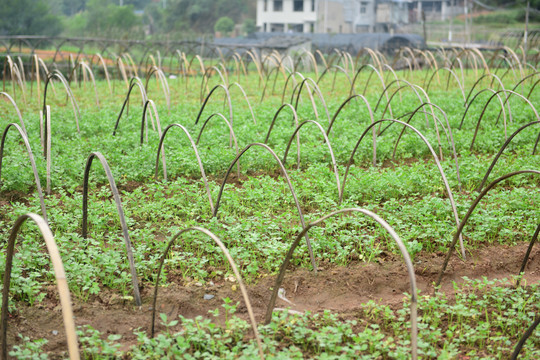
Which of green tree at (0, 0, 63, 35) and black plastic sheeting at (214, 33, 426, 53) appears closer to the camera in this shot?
green tree at (0, 0, 63, 35)

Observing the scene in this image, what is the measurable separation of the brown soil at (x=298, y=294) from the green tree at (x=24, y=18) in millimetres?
25310

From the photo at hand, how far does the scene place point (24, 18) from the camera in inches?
996

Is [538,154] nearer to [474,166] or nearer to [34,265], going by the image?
[474,166]

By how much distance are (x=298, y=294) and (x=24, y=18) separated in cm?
2620

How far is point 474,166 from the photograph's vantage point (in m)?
5.96

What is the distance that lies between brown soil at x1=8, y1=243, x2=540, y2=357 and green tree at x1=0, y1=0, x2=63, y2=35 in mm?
25310

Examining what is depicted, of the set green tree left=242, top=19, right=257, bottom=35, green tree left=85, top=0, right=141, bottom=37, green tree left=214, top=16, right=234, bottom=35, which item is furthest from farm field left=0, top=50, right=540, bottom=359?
green tree left=242, top=19, right=257, bottom=35

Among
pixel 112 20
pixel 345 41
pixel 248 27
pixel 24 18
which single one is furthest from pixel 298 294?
pixel 248 27

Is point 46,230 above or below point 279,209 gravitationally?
above

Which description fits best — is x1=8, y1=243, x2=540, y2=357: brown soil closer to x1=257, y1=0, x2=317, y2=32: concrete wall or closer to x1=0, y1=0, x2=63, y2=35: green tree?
x1=0, y1=0, x2=63, y2=35: green tree

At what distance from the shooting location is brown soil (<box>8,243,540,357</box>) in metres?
3.22

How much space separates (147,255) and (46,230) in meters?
1.99

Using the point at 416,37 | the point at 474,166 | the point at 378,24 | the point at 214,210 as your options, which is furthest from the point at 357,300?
the point at 378,24

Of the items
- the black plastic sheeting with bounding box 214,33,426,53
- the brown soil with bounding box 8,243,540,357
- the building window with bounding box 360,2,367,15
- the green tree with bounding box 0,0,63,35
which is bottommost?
the brown soil with bounding box 8,243,540,357
